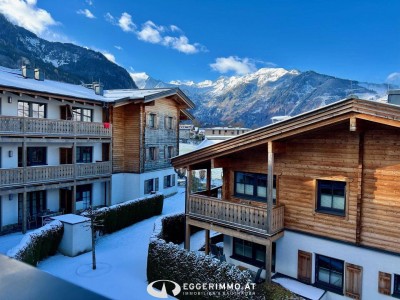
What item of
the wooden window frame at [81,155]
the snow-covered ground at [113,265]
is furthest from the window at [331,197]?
the wooden window frame at [81,155]

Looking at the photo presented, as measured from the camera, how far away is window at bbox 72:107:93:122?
23844mm

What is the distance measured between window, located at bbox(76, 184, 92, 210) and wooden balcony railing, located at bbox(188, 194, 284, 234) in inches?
512

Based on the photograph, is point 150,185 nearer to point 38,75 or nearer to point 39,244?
point 38,75

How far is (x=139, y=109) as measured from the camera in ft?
88.4

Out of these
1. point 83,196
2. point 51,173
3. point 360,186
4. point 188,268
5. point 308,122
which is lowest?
point 188,268

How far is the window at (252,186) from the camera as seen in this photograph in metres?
13.6

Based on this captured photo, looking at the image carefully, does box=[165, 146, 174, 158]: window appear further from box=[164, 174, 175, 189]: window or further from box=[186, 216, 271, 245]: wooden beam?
box=[186, 216, 271, 245]: wooden beam

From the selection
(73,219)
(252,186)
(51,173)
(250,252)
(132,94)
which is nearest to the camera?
(252,186)

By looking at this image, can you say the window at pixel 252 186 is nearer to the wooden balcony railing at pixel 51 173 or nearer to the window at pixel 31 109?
the wooden balcony railing at pixel 51 173

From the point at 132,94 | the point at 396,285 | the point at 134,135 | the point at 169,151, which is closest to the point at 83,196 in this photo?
the point at 134,135

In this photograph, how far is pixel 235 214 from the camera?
12.6 meters

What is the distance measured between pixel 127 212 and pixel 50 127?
750 cm

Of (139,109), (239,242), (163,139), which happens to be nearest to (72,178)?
(139,109)

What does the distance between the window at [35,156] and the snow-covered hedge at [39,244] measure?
7.27 m
